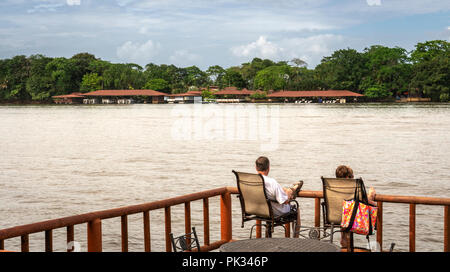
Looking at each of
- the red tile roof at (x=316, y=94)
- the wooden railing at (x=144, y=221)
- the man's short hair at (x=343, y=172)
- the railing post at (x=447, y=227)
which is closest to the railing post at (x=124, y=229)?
the wooden railing at (x=144, y=221)

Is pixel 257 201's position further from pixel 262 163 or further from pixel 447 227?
pixel 447 227

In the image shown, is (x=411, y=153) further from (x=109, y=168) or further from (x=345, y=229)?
(x=345, y=229)

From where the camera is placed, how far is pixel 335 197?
5.51 meters

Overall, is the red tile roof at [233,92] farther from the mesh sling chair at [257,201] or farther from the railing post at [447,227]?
the railing post at [447,227]

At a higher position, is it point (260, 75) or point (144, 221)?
point (260, 75)

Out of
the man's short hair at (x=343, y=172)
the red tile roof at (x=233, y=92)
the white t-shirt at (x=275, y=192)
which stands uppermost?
the red tile roof at (x=233, y=92)

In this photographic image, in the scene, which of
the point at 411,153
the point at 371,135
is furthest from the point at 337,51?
the point at 411,153

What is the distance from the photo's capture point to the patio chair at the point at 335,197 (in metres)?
5.36

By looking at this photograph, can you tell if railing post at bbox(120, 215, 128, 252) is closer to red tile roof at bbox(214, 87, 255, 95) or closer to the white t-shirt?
the white t-shirt

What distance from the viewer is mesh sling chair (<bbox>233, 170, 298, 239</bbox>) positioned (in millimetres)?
5730

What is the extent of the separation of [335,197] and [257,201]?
2.69 ft

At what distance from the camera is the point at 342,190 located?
5.43m

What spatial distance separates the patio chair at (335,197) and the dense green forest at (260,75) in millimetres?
103082

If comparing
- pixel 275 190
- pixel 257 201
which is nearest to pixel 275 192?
pixel 275 190
